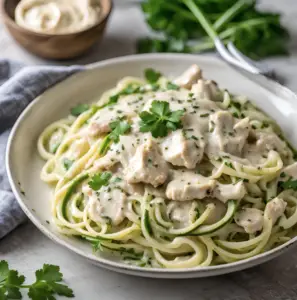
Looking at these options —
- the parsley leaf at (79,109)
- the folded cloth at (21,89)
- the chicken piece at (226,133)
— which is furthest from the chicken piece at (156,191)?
the folded cloth at (21,89)

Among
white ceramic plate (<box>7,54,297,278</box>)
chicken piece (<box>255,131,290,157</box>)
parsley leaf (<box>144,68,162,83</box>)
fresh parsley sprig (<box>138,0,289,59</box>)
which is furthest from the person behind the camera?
fresh parsley sprig (<box>138,0,289,59</box>)

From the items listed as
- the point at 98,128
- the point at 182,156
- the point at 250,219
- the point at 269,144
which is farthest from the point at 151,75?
the point at 250,219

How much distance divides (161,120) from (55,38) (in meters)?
1.87

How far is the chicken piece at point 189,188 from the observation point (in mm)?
4078

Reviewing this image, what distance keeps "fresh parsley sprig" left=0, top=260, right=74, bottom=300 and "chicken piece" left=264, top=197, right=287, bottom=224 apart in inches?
51.7

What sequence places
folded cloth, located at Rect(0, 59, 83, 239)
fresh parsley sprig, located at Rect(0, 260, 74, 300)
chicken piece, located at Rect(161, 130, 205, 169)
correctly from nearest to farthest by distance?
fresh parsley sprig, located at Rect(0, 260, 74, 300), chicken piece, located at Rect(161, 130, 205, 169), folded cloth, located at Rect(0, 59, 83, 239)

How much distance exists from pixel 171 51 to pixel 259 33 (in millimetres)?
849

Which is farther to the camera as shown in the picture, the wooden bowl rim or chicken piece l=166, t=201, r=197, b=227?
the wooden bowl rim

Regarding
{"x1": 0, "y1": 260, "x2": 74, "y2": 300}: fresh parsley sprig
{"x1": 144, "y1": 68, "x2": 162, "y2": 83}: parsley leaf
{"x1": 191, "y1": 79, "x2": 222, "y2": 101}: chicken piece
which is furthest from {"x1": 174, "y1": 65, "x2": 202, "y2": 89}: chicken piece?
{"x1": 0, "y1": 260, "x2": 74, "y2": 300}: fresh parsley sprig

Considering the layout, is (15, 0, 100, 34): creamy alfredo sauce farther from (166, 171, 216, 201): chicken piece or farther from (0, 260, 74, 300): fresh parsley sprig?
(0, 260, 74, 300): fresh parsley sprig

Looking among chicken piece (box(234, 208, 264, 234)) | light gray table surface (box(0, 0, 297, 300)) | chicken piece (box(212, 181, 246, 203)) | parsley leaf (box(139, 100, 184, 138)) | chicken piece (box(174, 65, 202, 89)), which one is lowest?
light gray table surface (box(0, 0, 297, 300))

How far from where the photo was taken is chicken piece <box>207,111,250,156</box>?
14.3 feet

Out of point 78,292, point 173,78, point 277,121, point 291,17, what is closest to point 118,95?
point 173,78

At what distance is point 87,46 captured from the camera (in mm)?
6094
